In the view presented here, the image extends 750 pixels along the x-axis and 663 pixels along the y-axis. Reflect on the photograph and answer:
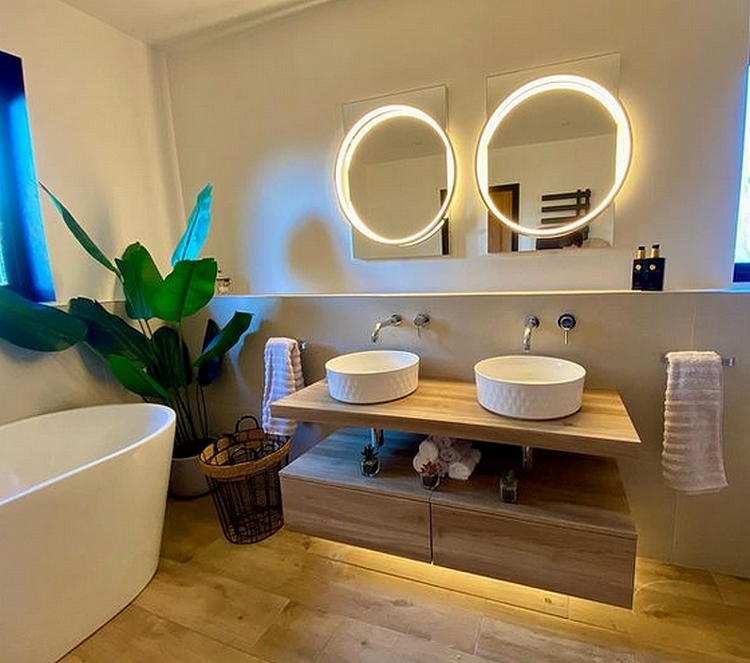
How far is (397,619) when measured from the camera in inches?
57.9

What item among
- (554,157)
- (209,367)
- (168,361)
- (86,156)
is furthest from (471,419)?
(86,156)

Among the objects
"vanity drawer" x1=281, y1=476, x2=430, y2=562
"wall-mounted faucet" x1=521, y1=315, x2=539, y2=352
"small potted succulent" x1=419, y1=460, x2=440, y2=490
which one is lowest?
"vanity drawer" x1=281, y1=476, x2=430, y2=562

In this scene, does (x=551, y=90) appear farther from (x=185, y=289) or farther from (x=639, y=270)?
(x=185, y=289)

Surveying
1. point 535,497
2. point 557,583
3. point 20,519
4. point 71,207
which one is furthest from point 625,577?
point 71,207

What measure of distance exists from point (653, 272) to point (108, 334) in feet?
7.88

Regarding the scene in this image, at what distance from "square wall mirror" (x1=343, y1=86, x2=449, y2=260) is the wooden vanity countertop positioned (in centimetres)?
74

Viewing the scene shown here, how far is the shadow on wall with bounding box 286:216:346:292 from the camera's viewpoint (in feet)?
7.03

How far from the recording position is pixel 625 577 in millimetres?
1197

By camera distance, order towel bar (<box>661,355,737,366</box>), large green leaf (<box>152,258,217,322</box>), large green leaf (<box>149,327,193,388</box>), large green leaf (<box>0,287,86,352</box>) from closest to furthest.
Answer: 1. towel bar (<box>661,355,737,366</box>)
2. large green leaf (<box>0,287,86,352</box>)
3. large green leaf (<box>152,258,217,322</box>)
4. large green leaf (<box>149,327,193,388</box>)

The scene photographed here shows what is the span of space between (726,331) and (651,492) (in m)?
0.68

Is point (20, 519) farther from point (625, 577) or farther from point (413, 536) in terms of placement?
point (625, 577)

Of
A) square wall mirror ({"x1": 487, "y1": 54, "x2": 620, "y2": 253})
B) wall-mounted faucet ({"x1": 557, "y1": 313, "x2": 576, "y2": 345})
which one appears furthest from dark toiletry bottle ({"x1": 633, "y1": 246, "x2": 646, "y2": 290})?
wall-mounted faucet ({"x1": 557, "y1": 313, "x2": 576, "y2": 345})

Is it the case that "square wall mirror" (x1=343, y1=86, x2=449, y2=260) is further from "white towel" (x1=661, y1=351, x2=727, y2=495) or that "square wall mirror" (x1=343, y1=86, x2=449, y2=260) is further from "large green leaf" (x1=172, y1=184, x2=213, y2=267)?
"white towel" (x1=661, y1=351, x2=727, y2=495)

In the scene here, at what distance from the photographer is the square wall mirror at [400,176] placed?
6.11 ft
